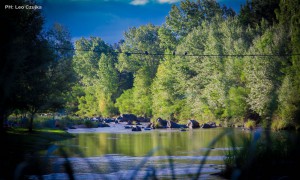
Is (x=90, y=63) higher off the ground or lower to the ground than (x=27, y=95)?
higher

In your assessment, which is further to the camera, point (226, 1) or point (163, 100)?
point (226, 1)

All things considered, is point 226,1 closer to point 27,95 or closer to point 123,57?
point 123,57

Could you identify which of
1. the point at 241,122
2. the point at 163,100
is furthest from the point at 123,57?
the point at 241,122

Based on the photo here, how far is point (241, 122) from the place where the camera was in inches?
1523

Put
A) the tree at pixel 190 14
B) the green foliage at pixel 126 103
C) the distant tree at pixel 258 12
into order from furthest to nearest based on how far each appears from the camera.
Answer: the green foliage at pixel 126 103 < the tree at pixel 190 14 < the distant tree at pixel 258 12

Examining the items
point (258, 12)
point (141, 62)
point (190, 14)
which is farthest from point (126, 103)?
point (258, 12)

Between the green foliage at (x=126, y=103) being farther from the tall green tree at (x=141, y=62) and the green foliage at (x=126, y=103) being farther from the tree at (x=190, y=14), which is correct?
the tree at (x=190, y=14)

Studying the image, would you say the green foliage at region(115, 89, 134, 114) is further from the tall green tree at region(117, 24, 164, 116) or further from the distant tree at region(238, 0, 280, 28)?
the distant tree at region(238, 0, 280, 28)

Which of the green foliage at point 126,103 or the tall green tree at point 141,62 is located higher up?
the tall green tree at point 141,62

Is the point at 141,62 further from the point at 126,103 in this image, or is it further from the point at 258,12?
the point at 258,12

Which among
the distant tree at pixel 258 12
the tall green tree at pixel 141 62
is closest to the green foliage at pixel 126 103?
the tall green tree at pixel 141 62

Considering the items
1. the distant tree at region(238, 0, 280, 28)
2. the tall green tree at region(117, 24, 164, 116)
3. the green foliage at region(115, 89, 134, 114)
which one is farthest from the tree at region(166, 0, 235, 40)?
the distant tree at region(238, 0, 280, 28)

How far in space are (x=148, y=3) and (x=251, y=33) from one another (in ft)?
287

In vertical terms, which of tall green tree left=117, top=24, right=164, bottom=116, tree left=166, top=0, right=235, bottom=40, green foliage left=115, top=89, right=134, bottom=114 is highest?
tree left=166, top=0, right=235, bottom=40
